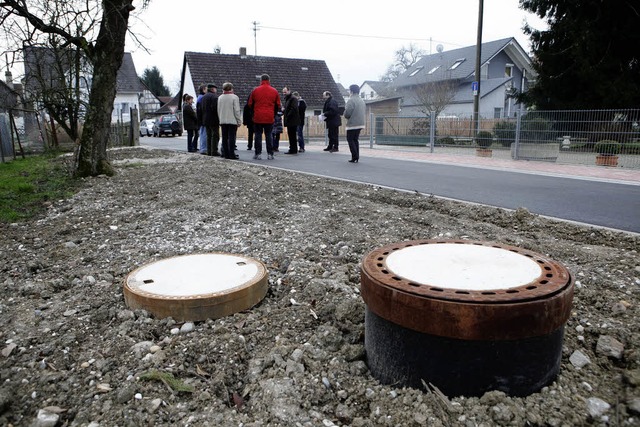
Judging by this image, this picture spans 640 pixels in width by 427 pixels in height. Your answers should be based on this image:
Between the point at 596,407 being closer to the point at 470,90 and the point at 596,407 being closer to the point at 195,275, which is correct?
the point at 195,275

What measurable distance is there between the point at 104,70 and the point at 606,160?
12952 mm

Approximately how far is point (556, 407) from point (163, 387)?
1885 mm

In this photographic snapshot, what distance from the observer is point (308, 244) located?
496 cm

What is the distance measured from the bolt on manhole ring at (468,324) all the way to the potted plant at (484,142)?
16.0 m

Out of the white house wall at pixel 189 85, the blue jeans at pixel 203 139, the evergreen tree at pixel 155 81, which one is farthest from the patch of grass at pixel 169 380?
the evergreen tree at pixel 155 81

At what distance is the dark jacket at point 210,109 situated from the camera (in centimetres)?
1452

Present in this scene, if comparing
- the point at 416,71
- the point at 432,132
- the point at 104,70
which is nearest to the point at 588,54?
the point at 432,132

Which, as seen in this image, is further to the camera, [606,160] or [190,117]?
[190,117]

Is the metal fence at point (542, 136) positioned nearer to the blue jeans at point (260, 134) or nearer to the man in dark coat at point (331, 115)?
the man in dark coat at point (331, 115)

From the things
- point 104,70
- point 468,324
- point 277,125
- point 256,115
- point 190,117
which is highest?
point 104,70

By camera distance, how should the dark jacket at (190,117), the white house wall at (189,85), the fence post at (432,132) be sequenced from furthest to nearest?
the white house wall at (189,85) < the fence post at (432,132) < the dark jacket at (190,117)

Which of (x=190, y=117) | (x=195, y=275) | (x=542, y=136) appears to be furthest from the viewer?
(x=190, y=117)

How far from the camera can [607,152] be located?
45.8 ft

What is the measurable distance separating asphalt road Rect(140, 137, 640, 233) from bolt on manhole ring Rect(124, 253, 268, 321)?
4.54 m
